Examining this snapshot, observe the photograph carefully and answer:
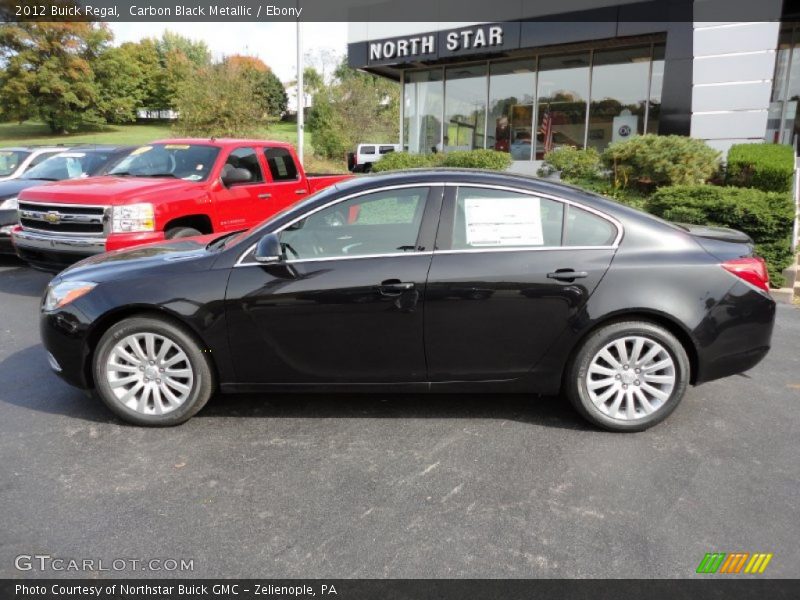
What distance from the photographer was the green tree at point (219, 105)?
86.2 feet

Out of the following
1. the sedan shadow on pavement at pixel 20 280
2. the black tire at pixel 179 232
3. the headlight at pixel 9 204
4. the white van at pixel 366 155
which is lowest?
the sedan shadow on pavement at pixel 20 280

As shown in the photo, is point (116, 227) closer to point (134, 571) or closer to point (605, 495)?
point (134, 571)

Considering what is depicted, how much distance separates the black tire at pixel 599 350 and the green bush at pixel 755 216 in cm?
470

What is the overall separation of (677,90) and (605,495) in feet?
44.4

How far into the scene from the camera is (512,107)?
18.8 meters

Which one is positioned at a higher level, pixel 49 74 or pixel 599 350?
pixel 49 74

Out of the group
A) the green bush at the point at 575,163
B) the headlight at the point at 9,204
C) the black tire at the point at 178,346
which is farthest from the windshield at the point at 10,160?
the green bush at the point at 575,163

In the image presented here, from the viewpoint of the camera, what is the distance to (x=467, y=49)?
17516 millimetres

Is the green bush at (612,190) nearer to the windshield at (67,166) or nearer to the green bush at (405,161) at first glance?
the green bush at (405,161)

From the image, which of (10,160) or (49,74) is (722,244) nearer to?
(10,160)

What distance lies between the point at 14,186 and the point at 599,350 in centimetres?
917

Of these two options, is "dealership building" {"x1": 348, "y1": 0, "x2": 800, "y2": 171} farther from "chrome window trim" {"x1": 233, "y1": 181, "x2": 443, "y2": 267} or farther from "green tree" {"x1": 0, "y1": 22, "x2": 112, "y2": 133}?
"green tree" {"x1": 0, "y1": 22, "x2": 112, "y2": 133}

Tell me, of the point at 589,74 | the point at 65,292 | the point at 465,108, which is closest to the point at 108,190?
the point at 65,292
